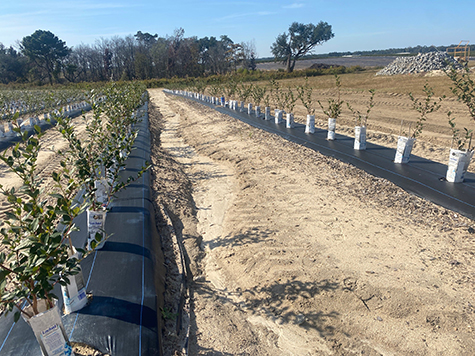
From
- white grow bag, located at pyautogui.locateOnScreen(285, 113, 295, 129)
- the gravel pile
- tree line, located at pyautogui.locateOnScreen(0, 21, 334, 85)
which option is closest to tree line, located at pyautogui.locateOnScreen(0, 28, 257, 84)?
tree line, located at pyautogui.locateOnScreen(0, 21, 334, 85)

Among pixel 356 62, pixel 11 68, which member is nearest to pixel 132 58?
pixel 11 68

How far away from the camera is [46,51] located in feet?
184

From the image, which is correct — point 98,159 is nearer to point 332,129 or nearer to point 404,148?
point 404,148

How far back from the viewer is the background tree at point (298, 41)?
5872 cm

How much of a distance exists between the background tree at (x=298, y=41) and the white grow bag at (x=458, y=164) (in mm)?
55563

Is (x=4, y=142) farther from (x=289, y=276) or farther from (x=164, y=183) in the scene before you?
(x=289, y=276)

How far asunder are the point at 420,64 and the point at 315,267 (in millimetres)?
35586

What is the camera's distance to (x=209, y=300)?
4113mm

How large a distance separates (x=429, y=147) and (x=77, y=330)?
10.2 metres

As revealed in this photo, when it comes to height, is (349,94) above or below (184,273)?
above

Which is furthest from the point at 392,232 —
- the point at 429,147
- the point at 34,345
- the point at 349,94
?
the point at 349,94

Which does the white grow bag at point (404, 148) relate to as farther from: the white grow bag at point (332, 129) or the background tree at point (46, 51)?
the background tree at point (46, 51)

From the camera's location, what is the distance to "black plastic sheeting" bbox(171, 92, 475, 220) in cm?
592

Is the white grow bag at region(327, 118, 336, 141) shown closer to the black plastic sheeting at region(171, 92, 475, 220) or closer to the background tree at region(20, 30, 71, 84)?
the black plastic sheeting at region(171, 92, 475, 220)
